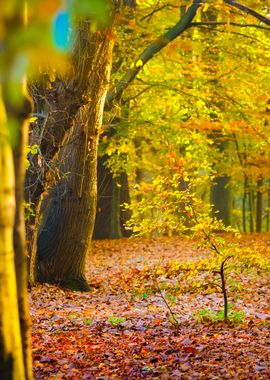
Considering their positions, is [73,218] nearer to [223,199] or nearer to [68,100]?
[68,100]

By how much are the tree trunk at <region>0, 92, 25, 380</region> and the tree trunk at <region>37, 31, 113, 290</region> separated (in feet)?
27.3

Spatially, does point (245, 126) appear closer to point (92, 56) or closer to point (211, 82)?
point (211, 82)

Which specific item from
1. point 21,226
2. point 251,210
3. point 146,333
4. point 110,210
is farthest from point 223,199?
point 21,226

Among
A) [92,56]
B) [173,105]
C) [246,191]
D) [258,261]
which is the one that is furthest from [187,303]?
[246,191]

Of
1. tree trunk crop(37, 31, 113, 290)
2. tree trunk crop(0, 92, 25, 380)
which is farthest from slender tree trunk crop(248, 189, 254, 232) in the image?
tree trunk crop(0, 92, 25, 380)

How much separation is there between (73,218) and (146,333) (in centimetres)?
480

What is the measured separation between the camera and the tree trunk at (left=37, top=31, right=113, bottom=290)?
40.6ft

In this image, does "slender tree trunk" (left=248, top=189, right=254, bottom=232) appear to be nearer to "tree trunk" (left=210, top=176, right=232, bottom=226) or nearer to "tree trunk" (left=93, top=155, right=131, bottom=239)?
"tree trunk" (left=210, top=176, right=232, bottom=226)

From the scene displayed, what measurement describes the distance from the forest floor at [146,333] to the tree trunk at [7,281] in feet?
7.82

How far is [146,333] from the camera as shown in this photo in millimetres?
8398

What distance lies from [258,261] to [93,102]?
4.66 m

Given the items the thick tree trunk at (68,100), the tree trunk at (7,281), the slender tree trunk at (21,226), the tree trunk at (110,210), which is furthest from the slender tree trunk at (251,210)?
the tree trunk at (7,281)

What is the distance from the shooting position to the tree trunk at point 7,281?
3641mm

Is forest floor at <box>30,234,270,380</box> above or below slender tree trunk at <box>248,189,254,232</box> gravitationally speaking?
below
